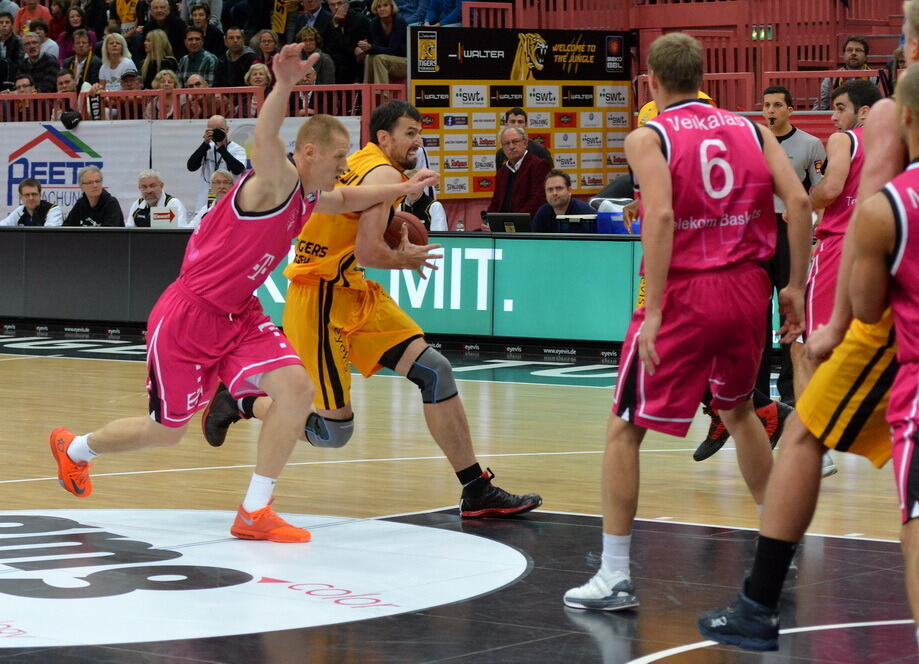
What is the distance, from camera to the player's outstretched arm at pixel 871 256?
392cm

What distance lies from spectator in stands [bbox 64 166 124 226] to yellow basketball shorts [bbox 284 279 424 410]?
10293mm

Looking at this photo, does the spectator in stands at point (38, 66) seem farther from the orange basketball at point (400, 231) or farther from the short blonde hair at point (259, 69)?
the orange basketball at point (400, 231)

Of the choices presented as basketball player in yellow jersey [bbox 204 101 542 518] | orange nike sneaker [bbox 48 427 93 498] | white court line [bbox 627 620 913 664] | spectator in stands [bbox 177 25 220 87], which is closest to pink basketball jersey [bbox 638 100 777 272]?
white court line [bbox 627 620 913 664]

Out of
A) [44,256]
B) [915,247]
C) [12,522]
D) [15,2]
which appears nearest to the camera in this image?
[915,247]

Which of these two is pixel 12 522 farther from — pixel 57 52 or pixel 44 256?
pixel 57 52

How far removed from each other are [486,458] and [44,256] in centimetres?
939

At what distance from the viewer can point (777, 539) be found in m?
4.52

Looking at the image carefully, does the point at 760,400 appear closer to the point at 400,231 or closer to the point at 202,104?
the point at 400,231

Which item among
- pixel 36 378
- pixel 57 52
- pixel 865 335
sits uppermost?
pixel 57 52

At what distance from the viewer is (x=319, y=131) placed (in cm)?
643

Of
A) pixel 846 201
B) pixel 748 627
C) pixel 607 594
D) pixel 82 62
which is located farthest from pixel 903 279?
pixel 82 62

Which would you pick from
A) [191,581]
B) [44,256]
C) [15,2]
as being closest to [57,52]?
[15,2]

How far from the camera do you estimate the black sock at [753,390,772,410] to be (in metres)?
8.19

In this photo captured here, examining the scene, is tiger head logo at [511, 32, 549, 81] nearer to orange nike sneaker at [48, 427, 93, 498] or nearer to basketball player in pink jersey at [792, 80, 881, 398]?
basketball player in pink jersey at [792, 80, 881, 398]
